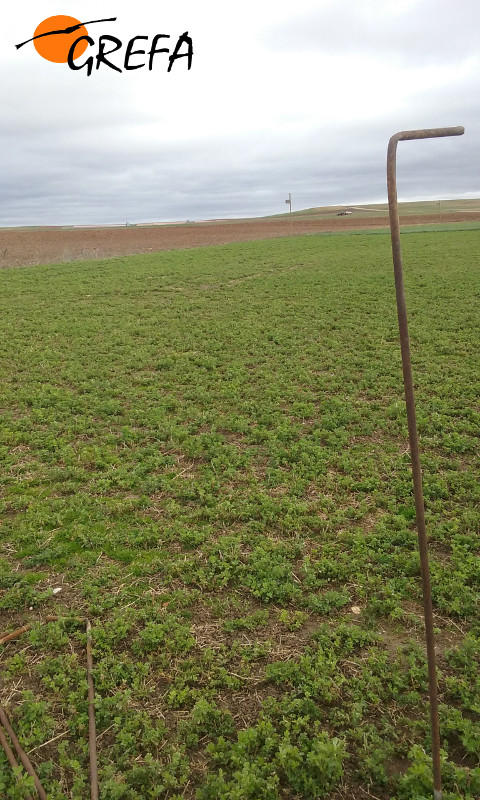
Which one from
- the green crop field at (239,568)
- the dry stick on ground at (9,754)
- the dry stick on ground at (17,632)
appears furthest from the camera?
the dry stick on ground at (17,632)

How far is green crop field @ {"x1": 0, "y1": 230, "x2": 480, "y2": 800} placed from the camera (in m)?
2.85

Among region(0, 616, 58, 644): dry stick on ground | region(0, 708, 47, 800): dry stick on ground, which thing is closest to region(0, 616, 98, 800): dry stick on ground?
region(0, 708, 47, 800): dry stick on ground

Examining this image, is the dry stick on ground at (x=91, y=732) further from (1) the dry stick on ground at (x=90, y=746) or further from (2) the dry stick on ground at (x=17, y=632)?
(2) the dry stick on ground at (x=17, y=632)

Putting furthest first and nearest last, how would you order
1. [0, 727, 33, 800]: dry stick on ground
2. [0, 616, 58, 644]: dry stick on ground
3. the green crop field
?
[0, 616, 58, 644]: dry stick on ground, the green crop field, [0, 727, 33, 800]: dry stick on ground

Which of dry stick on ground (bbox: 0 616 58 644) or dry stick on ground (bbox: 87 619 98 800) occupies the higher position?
dry stick on ground (bbox: 0 616 58 644)

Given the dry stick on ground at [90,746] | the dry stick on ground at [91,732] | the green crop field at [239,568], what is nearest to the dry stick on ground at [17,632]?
the green crop field at [239,568]

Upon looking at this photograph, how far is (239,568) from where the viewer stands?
4316mm

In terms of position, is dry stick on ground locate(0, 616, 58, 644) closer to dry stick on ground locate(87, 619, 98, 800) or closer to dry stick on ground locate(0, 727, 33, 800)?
dry stick on ground locate(87, 619, 98, 800)

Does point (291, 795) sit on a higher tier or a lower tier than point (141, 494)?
lower

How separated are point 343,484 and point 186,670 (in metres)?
2.83

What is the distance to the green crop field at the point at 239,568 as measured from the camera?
2.85 meters

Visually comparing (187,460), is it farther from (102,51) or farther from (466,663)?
(102,51)

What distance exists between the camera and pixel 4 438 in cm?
684

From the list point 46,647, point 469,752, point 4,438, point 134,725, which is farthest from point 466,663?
point 4,438
